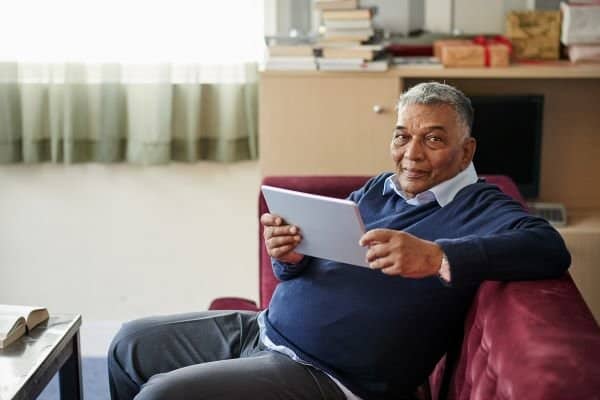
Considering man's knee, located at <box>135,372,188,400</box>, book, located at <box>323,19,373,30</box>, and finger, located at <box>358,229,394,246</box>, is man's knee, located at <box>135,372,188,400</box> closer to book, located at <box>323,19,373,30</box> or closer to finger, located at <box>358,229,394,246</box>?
finger, located at <box>358,229,394,246</box>

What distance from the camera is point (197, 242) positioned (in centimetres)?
349

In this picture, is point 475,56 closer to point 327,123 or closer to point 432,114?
point 327,123

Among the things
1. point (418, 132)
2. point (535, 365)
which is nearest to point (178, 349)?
point (418, 132)

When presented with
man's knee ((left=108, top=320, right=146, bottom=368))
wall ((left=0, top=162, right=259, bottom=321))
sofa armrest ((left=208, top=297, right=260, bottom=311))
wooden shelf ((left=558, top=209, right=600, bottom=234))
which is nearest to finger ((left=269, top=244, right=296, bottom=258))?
man's knee ((left=108, top=320, right=146, bottom=368))

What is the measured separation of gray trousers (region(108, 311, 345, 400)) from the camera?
1807mm

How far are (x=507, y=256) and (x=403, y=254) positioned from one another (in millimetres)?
187

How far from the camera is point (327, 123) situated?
304cm

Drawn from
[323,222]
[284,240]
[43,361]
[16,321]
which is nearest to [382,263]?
[323,222]

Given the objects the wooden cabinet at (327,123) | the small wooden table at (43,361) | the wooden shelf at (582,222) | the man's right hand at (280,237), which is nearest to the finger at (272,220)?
the man's right hand at (280,237)

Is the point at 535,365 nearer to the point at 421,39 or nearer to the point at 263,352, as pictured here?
the point at 263,352

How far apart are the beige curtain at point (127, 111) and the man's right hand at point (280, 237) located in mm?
1393

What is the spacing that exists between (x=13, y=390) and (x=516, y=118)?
1.97 m

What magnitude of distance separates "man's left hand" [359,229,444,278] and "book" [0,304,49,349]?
0.82 meters

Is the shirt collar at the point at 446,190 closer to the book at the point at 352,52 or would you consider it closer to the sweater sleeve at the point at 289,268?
the sweater sleeve at the point at 289,268
